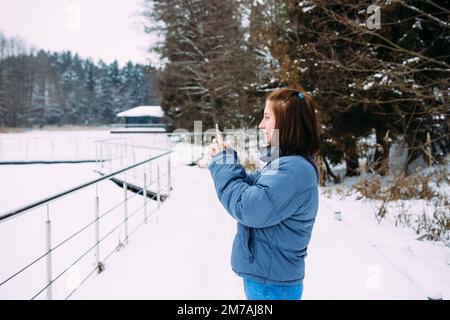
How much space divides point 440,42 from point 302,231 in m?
7.95

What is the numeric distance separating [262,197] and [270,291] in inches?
15.1

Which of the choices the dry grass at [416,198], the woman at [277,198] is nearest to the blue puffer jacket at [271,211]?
the woman at [277,198]

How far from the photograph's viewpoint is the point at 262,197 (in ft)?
3.66

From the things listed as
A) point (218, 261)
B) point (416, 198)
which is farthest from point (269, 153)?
point (416, 198)

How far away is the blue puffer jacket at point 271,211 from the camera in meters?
1.12

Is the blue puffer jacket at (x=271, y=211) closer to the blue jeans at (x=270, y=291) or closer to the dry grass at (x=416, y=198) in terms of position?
the blue jeans at (x=270, y=291)

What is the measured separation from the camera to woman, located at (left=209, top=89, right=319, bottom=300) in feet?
3.71

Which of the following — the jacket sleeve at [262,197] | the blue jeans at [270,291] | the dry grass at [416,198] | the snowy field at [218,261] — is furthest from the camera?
the dry grass at [416,198]

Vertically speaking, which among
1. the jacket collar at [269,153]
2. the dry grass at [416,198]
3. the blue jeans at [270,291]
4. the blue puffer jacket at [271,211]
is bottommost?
the dry grass at [416,198]

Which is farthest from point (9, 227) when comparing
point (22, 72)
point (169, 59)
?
point (22, 72)

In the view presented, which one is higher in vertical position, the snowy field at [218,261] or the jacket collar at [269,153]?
the jacket collar at [269,153]

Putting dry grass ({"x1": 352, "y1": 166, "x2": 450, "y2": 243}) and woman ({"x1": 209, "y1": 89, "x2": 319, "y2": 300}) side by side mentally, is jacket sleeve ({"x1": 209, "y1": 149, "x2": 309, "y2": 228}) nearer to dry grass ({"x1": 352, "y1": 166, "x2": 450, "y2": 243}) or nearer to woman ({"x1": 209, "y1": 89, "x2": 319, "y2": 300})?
woman ({"x1": 209, "y1": 89, "x2": 319, "y2": 300})

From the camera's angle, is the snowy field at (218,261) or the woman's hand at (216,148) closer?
the woman's hand at (216,148)

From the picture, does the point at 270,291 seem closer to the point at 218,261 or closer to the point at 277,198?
the point at 277,198
